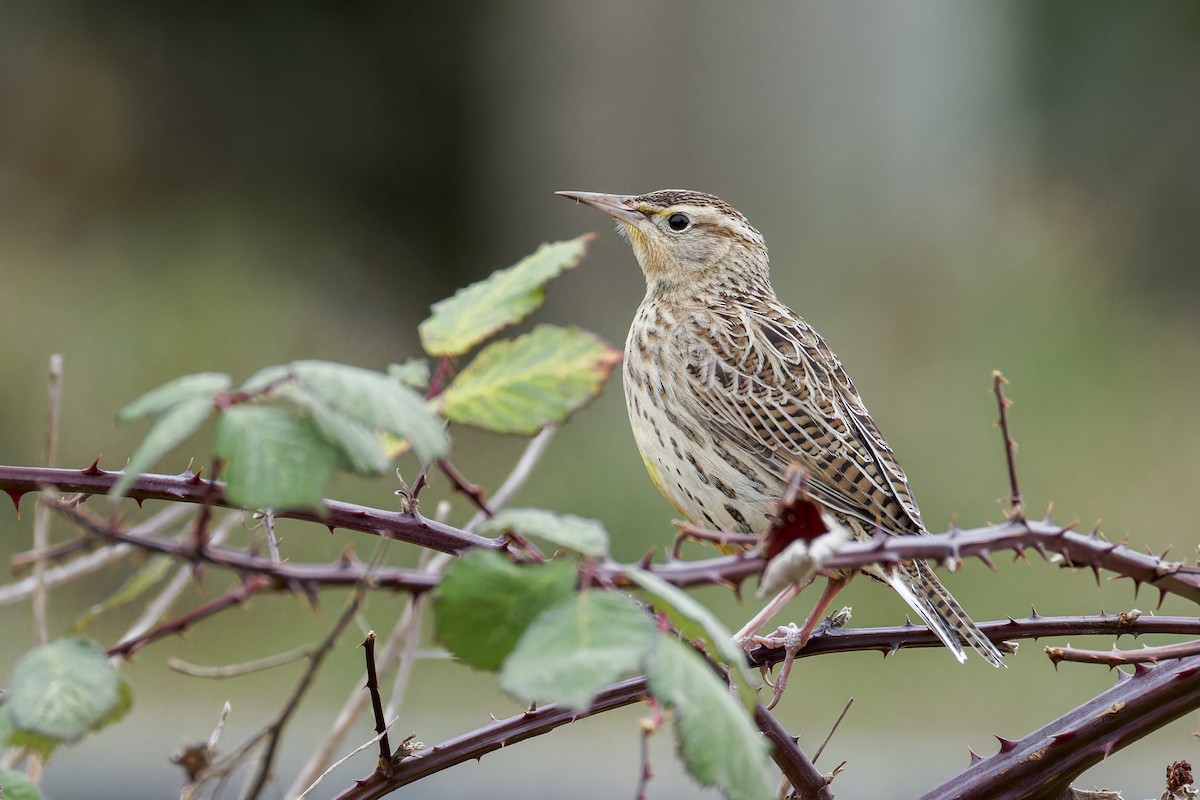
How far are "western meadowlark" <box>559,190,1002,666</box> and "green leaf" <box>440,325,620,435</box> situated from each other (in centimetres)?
155

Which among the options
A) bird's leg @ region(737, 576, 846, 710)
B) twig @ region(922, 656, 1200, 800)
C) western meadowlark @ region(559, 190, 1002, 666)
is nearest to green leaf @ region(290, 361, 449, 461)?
twig @ region(922, 656, 1200, 800)

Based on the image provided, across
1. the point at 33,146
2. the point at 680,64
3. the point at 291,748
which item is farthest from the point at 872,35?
the point at 291,748

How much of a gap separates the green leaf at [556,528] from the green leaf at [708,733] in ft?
0.21

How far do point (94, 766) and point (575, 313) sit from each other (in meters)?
4.41

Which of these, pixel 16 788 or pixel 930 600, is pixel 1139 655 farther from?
pixel 930 600

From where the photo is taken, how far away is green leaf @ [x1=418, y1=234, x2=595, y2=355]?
38.6 inches

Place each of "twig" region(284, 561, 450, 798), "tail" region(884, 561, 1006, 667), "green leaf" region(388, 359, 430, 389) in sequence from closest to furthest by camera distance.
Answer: "green leaf" region(388, 359, 430, 389) < "twig" region(284, 561, 450, 798) < "tail" region(884, 561, 1006, 667)

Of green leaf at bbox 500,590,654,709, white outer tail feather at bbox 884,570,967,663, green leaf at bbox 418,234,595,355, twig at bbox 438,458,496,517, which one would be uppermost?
green leaf at bbox 418,234,595,355

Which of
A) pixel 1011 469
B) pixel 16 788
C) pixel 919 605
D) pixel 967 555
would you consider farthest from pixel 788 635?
pixel 16 788

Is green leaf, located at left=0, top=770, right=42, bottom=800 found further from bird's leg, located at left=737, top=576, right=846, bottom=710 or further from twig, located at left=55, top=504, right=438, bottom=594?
bird's leg, located at left=737, top=576, right=846, bottom=710

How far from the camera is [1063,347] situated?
738cm

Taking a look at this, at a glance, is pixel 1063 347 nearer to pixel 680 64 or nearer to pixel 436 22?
pixel 680 64

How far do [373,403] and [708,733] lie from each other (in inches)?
10.1

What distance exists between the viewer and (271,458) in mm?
806
